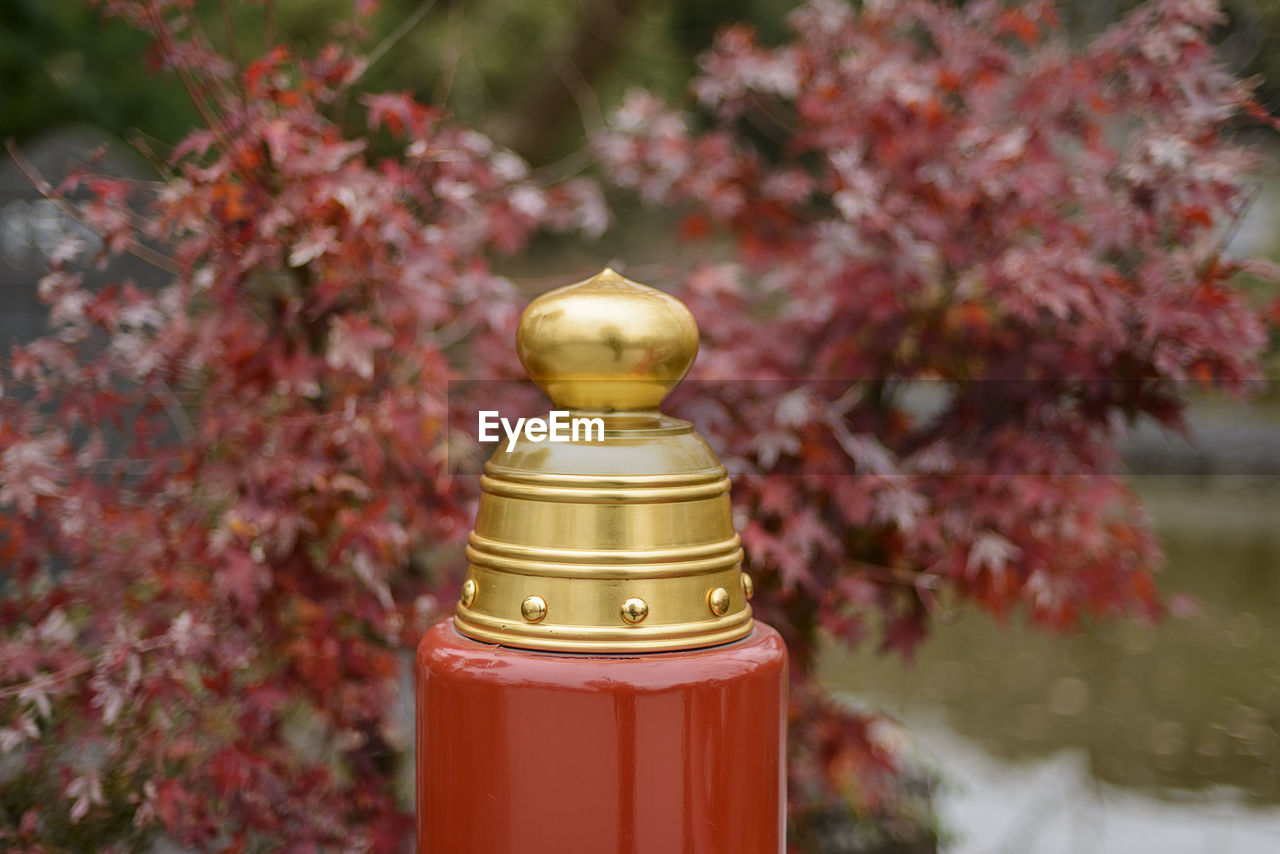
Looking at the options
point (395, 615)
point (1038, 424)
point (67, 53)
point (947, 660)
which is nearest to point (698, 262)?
point (1038, 424)

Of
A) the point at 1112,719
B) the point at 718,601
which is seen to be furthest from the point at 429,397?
the point at 1112,719

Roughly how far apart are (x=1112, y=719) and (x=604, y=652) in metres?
3.68

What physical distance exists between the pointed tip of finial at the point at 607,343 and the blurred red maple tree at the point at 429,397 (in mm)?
607

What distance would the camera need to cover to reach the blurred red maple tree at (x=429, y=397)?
1884 millimetres

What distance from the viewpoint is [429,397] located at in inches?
80.7

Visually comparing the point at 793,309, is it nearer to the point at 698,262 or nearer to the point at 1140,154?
the point at 698,262

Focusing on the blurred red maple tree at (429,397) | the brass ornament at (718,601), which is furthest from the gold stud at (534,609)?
the blurred red maple tree at (429,397)

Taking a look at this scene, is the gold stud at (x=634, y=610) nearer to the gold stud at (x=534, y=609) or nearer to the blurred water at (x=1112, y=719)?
the gold stud at (x=534, y=609)

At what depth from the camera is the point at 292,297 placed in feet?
7.00

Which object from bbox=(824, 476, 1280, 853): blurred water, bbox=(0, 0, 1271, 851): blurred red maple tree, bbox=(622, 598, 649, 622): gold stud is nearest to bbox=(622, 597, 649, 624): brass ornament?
bbox=(622, 598, 649, 622): gold stud

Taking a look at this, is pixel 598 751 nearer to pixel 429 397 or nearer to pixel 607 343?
pixel 607 343

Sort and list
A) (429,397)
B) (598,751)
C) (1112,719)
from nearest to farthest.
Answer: (598,751) → (429,397) → (1112,719)

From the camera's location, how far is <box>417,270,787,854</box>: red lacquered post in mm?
1206

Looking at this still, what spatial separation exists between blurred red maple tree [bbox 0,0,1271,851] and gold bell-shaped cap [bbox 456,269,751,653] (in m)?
0.62
